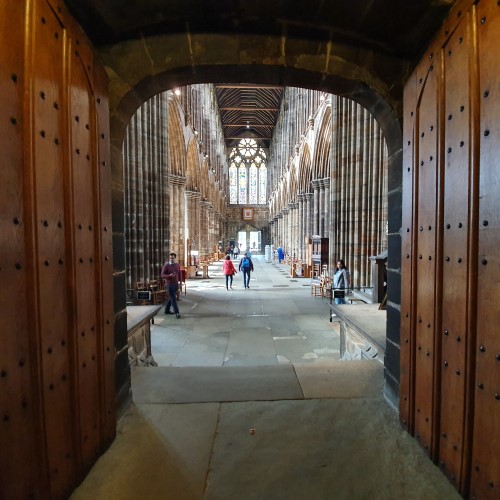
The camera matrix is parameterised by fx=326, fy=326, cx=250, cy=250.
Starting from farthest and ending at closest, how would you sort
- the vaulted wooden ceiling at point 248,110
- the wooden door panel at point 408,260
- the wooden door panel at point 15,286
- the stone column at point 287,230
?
the vaulted wooden ceiling at point 248,110 < the stone column at point 287,230 < the wooden door panel at point 408,260 < the wooden door panel at point 15,286

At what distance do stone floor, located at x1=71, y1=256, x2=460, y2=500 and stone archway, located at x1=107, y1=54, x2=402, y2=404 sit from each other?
0.32 m

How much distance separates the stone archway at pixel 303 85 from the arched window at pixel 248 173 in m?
42.5

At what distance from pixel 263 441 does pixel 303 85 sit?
7.42 feet

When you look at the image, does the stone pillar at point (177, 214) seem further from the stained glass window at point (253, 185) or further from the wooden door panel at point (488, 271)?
the stained glass window at point (253, 185)

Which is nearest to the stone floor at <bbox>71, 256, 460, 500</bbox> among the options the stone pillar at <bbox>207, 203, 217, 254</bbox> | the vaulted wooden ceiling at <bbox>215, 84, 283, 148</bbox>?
the stone pillar at <bbox>207, 203, 217, 254</bbox>

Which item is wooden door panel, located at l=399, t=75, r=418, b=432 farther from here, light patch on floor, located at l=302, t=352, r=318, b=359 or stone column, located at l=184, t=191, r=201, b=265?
stone column, located at l=184, t=191, r=201, b=265

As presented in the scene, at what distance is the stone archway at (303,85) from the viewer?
6.41 feet

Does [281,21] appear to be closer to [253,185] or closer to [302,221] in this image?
[302,221]

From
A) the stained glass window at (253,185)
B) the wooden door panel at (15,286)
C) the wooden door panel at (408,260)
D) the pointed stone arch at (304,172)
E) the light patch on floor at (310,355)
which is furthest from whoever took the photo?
the stained glass window at (253,185)

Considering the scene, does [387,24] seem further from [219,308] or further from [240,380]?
[219,308]

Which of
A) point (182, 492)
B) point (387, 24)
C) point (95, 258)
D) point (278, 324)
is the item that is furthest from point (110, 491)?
point (278, 324)

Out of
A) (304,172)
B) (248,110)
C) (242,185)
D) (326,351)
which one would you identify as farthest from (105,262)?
(242,185)

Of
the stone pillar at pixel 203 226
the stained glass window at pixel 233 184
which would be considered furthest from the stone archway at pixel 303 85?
the stained glass window at pixel 233 184

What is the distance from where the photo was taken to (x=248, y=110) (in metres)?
37.6
